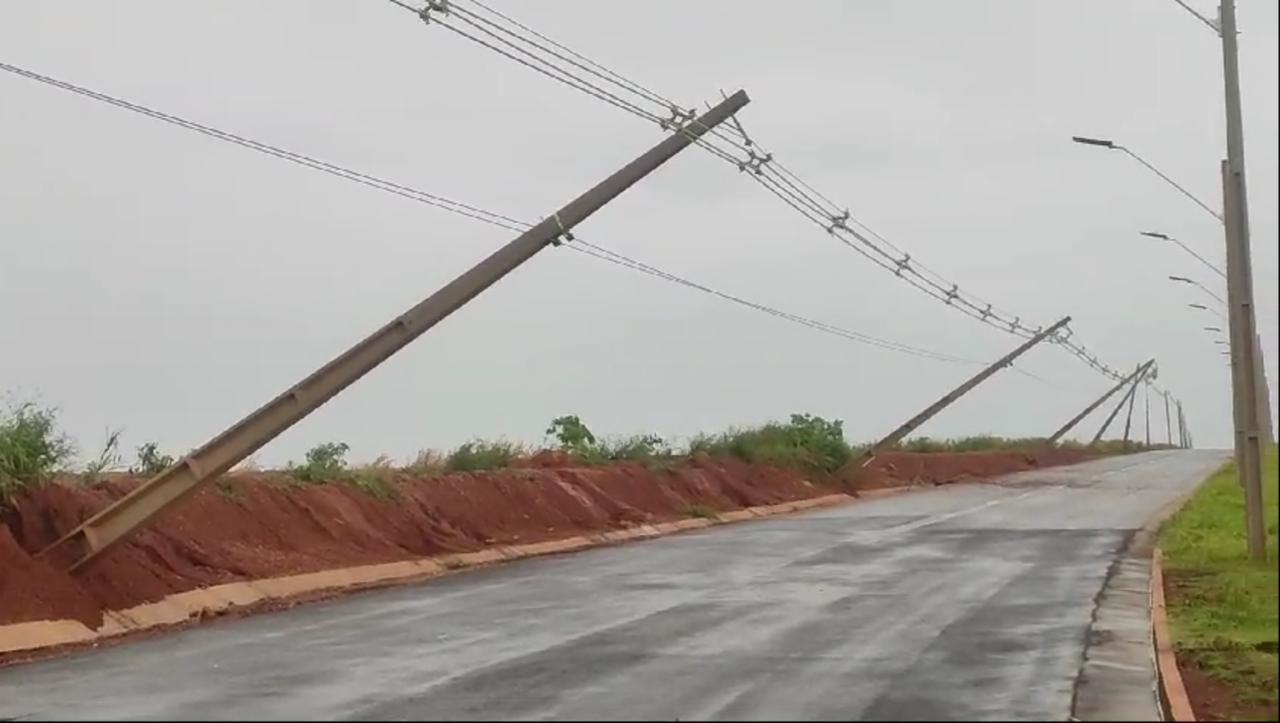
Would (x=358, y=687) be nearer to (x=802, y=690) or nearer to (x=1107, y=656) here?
(x=802, y=690)

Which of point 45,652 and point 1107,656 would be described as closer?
point 1107,656

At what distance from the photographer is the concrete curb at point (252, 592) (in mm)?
17234

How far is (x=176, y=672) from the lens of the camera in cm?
1377

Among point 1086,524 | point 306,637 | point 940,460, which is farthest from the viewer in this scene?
point 940,460

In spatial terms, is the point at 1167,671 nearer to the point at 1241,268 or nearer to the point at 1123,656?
the point at 1123,656

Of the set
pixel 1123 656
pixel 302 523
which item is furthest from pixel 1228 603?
pixel 302 523

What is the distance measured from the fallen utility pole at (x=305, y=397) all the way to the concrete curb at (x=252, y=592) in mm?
1133

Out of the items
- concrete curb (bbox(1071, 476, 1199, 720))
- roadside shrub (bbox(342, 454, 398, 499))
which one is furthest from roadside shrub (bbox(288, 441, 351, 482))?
concrete curb (bbox(1071, 476, 1199, 720))

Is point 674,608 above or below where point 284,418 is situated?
below

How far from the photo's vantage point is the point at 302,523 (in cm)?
2586

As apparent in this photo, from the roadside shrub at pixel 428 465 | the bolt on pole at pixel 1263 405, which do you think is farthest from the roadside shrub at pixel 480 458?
the bolt on pole at pixel 1263 405

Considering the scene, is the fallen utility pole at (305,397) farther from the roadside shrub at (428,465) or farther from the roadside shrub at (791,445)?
the roadside shrub at (791,445)

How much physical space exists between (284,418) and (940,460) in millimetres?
62268

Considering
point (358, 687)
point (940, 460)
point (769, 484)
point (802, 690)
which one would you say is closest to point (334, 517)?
point (358, 687)
